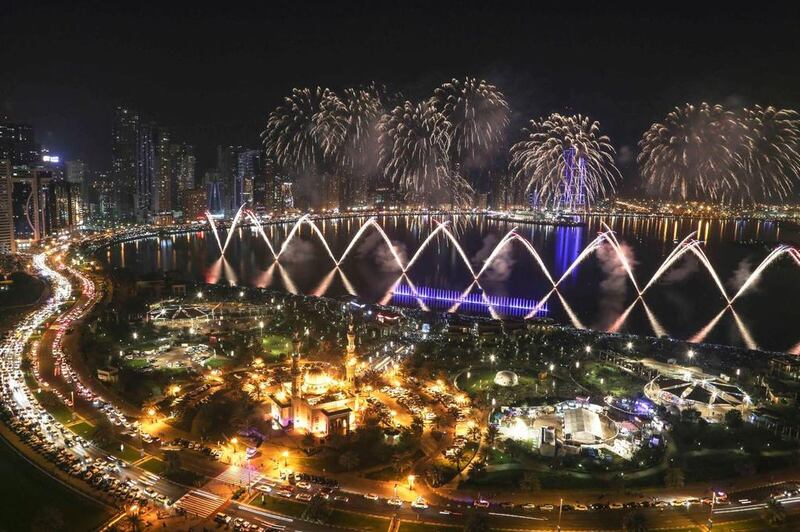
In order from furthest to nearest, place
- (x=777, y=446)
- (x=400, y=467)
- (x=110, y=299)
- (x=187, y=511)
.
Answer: (x=110, y=299), (x=777, y=446), (x=400, y=467), (x=187, y=511)

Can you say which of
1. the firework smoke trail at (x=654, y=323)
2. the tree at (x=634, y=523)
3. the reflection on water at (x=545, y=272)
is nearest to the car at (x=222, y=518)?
the tree at (x=634, y=523)

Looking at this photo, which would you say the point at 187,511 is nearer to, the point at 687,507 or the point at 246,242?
the point at 687,507

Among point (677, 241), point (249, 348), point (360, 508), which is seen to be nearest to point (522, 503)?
point (360, 508)

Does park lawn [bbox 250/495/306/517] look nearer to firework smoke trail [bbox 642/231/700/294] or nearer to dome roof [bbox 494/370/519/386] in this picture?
dome roof [bbox 494/370/519/386]

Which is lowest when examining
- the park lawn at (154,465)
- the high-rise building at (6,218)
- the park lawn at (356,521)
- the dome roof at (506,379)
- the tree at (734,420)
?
the park lawn at (356,521)

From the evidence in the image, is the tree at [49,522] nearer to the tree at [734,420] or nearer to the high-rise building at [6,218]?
the tree at [734,420]

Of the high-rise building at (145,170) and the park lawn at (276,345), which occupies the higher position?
the high-rise building at (145,170)

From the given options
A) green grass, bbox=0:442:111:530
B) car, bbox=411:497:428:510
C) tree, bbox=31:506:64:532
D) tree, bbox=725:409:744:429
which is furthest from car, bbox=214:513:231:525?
tree, bbox=725:409:744:429
